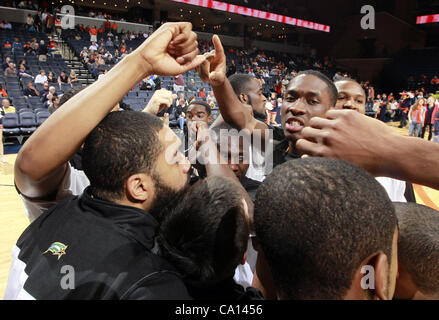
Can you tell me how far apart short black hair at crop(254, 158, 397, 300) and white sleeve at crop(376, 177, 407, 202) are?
3.59 feet

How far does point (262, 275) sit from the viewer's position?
1031 mm

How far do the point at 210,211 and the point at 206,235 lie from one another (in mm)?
68

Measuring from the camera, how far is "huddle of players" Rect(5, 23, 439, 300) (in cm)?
71

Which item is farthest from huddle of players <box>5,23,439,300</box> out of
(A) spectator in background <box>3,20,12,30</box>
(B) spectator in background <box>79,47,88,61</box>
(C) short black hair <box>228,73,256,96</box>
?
(A) spectator in background <box>3,20,12,30</box>

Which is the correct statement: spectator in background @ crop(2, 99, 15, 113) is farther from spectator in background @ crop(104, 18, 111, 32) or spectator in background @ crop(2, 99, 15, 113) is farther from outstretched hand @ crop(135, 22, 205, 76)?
spectator in background @ crop(104, 18, 111, 32)

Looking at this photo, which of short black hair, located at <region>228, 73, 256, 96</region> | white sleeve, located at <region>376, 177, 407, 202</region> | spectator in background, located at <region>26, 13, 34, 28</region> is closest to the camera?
white sleeve, located at <region>376, 177, 407, 202</region>

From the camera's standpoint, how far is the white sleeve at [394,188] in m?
1.72

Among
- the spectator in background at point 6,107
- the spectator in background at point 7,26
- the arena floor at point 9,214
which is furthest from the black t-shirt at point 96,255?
the spectator in background at point 7,26

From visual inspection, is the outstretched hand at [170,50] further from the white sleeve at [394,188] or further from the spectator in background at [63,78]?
the spectator in background at [63,78]

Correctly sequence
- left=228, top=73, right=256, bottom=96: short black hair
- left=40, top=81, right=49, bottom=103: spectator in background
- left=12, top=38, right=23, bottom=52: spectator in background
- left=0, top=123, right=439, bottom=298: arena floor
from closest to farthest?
left=228, top=73, right=256, bottom=96: short black hair, left=0, top=123, right=439, bottom=298: arena floor, left=40, top=81, right=49, bottom=103: spectator in background, left=12, top=38, right=23, bottom=52: spectator in background

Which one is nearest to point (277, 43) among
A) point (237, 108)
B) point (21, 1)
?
point (21, 1)
